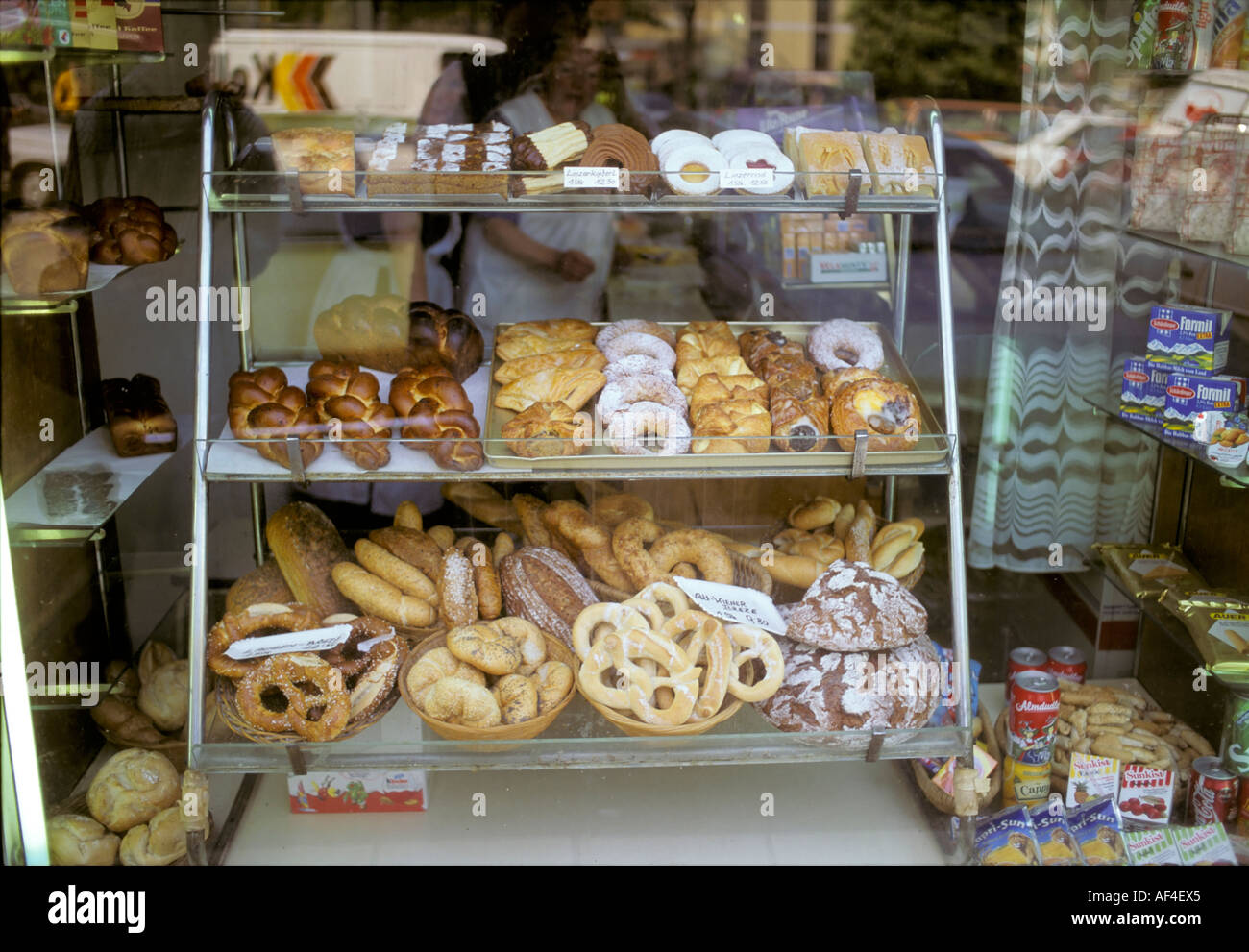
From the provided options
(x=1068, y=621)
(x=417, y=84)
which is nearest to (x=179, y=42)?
(x=417, y=84)

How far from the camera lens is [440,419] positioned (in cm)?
264

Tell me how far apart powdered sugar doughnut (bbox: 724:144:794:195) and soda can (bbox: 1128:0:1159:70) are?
118cm

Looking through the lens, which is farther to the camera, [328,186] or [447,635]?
[447,635]

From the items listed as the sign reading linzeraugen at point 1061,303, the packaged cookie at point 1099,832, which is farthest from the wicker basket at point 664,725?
the sign reading linzeraugen at point 1061,303

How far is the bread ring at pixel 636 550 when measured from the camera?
2.89m

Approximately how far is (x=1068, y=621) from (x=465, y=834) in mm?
2195

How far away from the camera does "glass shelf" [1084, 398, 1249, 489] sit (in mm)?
2822

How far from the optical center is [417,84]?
3.33 metres

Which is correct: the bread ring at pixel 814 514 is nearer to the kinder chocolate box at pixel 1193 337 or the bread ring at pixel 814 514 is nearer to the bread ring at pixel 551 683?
the bread ring at pixel 551 683

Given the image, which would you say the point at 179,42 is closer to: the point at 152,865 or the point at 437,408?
the point at 437,408

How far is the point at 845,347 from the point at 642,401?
0.64 meters

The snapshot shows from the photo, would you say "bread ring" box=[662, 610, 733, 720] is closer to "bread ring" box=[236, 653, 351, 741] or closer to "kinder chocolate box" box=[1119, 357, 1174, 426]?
"bread ring" box=[236, 653, 351, 741]

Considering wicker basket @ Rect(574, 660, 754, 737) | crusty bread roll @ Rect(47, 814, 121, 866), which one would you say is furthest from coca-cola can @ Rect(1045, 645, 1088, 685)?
crusty bread roll @ Rect(47, 814, 121, 866)

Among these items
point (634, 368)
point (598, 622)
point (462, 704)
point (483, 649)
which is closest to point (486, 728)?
point (462, 704)
